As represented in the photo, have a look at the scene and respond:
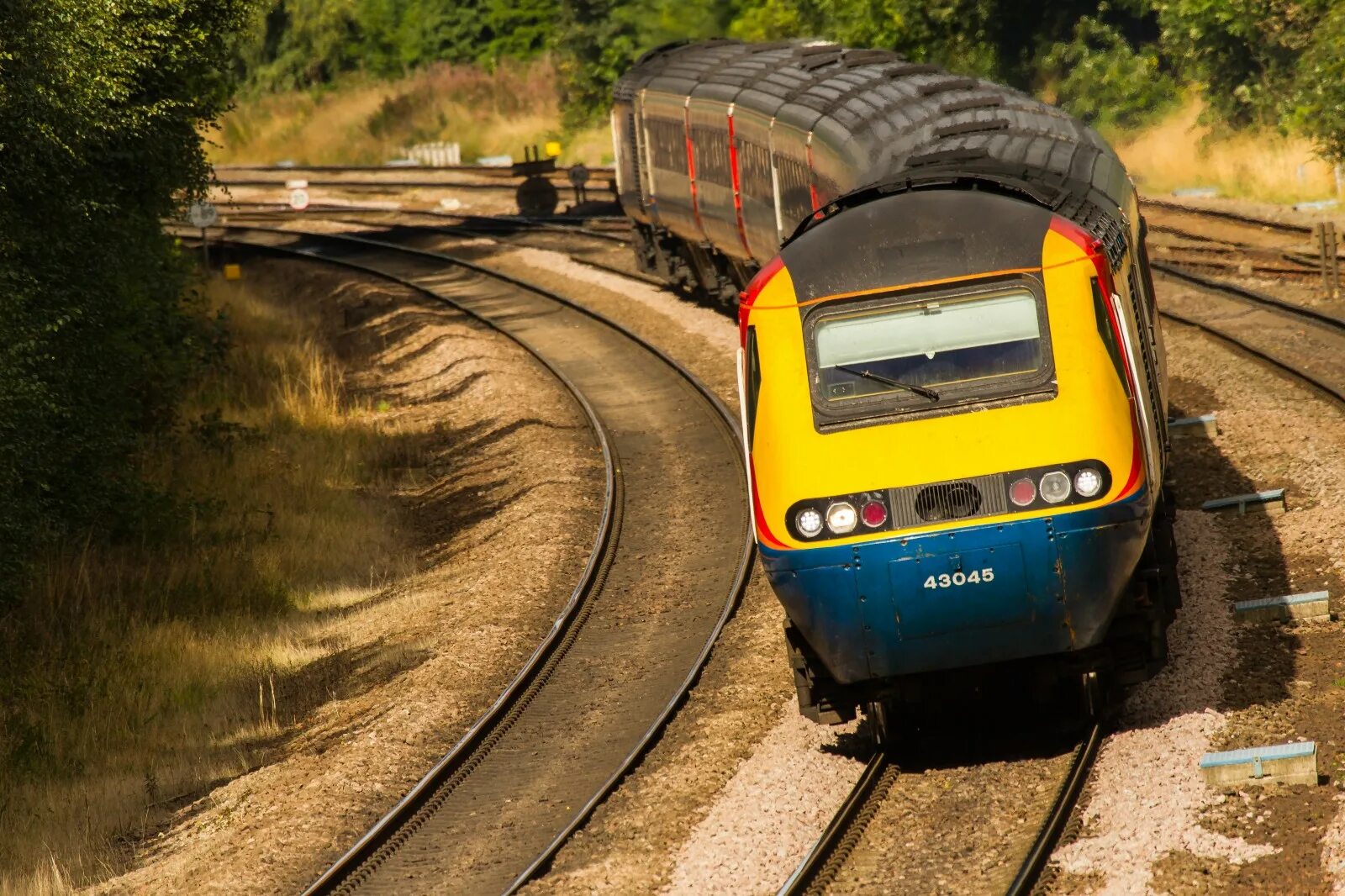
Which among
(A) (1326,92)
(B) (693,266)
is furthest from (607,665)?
(A) (1326,92)

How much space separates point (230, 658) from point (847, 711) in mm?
7395

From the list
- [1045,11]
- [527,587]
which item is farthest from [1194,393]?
[1045,11]

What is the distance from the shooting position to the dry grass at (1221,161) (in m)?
32.1

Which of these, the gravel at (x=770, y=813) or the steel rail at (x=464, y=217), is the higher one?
the gravel at (x=770, y=813)

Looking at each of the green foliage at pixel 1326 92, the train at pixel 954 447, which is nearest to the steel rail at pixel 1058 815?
the train at pixel 954 447

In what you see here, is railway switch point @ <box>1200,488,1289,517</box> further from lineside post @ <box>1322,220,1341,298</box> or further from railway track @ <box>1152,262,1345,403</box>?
lineside post @ <box>1322,220,1341,298</box>

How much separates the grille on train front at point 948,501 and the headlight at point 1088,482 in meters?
0.41

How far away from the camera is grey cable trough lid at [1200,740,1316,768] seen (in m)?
9.16

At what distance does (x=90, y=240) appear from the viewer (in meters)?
17.7

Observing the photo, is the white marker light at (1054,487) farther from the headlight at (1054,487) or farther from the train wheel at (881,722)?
the train wheel at (881,722)

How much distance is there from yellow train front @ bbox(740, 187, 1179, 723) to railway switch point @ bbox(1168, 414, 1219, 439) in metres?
7.40

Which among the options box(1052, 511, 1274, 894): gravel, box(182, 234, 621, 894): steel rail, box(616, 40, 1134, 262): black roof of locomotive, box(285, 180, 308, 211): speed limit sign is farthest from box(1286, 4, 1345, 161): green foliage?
box(285, 180, 308, 211): speed limit sign

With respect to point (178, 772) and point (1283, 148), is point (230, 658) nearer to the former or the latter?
point (178, 772)

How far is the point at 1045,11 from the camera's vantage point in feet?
144
